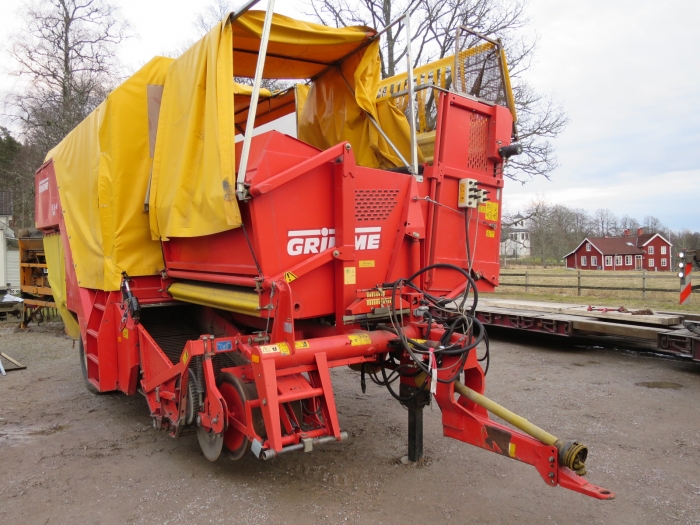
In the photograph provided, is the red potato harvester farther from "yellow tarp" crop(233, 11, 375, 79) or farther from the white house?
the white house

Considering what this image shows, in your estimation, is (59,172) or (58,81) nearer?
(59,172)

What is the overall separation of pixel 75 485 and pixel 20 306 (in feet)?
40.6

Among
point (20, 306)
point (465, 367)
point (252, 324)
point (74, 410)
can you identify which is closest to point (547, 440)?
point (465, 367)

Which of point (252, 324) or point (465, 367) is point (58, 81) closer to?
point (252, 324)

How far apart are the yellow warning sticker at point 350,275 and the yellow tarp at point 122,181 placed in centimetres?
223

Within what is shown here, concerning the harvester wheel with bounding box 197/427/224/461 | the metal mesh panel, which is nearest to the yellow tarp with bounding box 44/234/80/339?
the harvester wheel with bounding box 197/427/224/461

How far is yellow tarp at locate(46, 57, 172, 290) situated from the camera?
15.9 feet

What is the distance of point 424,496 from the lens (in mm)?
3623

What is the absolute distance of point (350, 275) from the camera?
387 centimetres

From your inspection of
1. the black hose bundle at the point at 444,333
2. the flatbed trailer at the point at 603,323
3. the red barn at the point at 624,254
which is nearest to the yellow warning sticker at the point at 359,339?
the black hose bundle at the point at 444,333

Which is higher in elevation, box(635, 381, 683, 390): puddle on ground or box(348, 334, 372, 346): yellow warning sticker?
box(348, 334, 372, 346): yellow warning sticker

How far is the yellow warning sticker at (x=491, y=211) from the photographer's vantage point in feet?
15.6

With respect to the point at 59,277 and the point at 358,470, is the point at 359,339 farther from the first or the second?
the point at 59,277

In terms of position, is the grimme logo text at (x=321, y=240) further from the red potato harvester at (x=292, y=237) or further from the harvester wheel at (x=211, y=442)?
the harvester wheel at (x=211, y=442)
